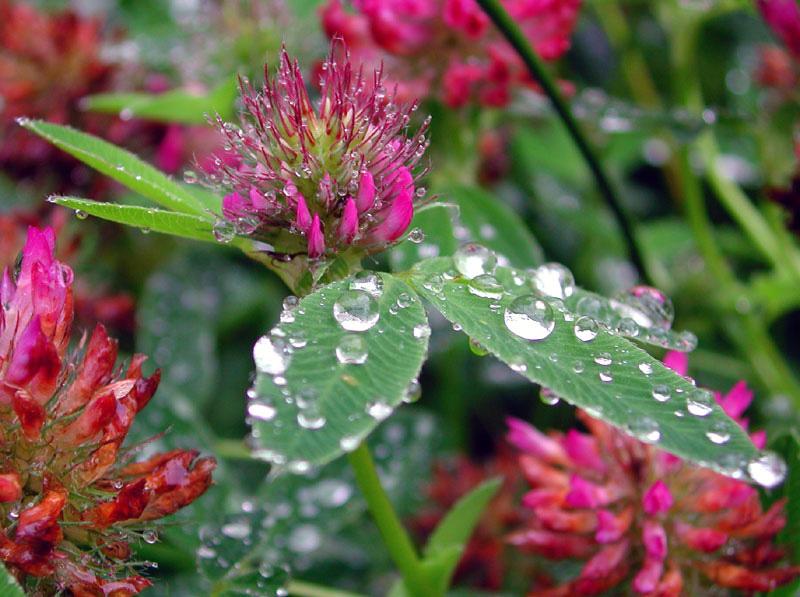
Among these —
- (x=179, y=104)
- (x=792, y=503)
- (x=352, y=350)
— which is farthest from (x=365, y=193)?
(x=179, y=104)

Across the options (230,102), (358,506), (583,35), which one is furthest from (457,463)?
(583,35)

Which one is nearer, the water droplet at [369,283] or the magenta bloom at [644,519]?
the water droplet at [369,283]

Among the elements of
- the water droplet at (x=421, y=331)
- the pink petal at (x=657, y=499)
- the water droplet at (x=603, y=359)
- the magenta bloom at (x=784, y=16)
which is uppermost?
the magenta bloom at (x=784, y=16)

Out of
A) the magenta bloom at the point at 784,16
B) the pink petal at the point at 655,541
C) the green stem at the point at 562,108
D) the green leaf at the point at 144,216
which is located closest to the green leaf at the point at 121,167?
the green leaf at the point at 144,216

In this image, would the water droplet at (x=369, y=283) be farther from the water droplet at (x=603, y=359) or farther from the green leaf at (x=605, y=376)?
the water droplet at (x=603, y=359)

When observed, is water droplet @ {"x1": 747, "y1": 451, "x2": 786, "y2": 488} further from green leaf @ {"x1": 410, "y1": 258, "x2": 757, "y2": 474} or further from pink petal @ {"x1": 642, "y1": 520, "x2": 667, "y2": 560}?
pink petal @ {"x1": 642, "y1": 520, "x2": 667, "y2": 560}

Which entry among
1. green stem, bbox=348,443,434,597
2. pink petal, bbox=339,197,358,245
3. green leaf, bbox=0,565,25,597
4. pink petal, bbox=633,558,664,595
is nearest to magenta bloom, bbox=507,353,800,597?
pink petal, bbox=633,558,664,595

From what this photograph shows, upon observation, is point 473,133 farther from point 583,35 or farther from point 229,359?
point 583,35
